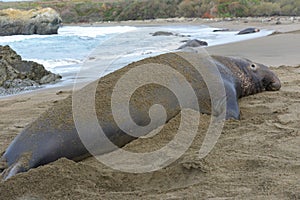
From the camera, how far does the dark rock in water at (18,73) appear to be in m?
8.28

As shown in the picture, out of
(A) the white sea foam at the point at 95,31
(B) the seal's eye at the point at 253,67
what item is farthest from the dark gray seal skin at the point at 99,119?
(A) the white sea foam at the point at 95,31

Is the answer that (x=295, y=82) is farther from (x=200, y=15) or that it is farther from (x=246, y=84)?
(x=200, y=15)

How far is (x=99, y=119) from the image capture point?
3.78m

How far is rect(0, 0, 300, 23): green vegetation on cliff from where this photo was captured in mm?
38506

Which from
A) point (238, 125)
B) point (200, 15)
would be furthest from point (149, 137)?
point (200, 15)

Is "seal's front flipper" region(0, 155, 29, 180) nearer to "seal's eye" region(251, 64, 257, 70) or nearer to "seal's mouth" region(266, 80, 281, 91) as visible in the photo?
"seal's eye" region(251, 64, 257, 70)

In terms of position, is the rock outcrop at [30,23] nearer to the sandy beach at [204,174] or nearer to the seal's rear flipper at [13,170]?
the sandy beach at [204,174]

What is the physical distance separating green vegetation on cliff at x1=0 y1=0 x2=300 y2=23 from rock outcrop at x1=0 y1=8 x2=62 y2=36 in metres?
15.7

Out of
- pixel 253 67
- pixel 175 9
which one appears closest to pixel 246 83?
pixel 253 67

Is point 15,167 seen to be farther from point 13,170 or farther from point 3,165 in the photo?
point 3,165

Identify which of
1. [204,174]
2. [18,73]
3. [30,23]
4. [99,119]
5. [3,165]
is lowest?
[30,23]

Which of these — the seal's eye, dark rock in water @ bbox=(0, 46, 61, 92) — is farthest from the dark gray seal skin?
dark rock in water @ bbox=(0, 46, 61, 92)

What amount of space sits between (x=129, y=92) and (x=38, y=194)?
157 centimetres

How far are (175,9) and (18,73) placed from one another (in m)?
39.1
